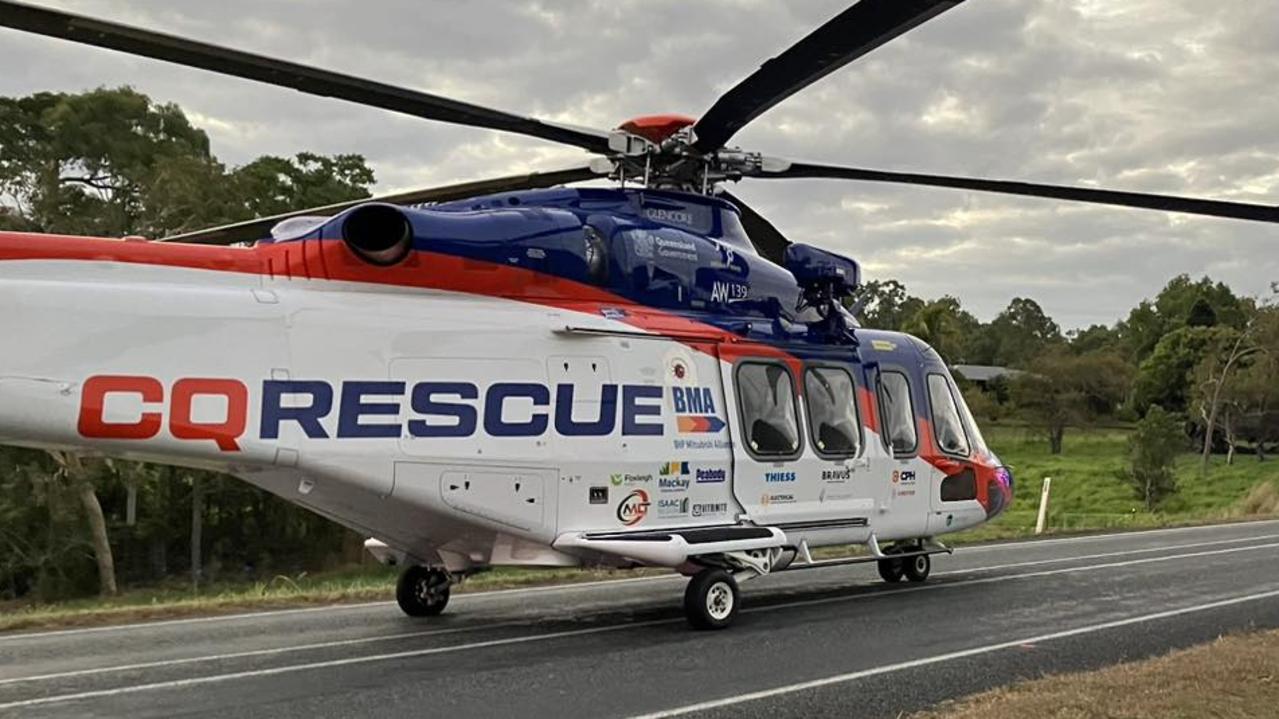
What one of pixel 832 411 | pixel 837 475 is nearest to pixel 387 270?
pixel 832 411

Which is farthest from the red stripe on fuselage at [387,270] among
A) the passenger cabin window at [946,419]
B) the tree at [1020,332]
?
the tree at [1020,332]

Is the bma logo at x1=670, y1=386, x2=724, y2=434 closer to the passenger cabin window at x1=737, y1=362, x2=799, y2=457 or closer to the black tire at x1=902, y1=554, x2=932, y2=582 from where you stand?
the passenger cabin window at x1=737, y1=362, x2=799, y2=457

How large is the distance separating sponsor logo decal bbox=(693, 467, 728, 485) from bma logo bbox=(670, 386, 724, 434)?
332 mm

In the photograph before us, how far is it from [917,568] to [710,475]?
4.18m

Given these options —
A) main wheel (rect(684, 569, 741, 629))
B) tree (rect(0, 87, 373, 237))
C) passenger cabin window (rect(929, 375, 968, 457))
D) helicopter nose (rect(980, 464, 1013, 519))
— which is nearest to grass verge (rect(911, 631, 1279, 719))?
main wheel (rect(684, 569, 741, 629))

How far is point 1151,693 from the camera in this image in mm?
6270

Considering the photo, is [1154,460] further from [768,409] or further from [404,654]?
[404,654]

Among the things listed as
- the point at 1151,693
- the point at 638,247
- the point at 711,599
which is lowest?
the point at 711,599

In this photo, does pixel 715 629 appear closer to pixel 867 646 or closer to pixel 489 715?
pixel 867 646

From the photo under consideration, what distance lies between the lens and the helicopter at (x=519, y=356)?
22.2 ft

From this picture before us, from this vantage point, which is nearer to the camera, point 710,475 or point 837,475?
point 710,475

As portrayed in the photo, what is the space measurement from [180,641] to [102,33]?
15.3 ft

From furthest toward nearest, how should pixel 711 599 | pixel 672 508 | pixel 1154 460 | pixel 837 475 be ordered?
pixel 1154 460, pixel 837 475, pixel 672 508, pixel 711 599

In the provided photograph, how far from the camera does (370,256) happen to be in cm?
809
